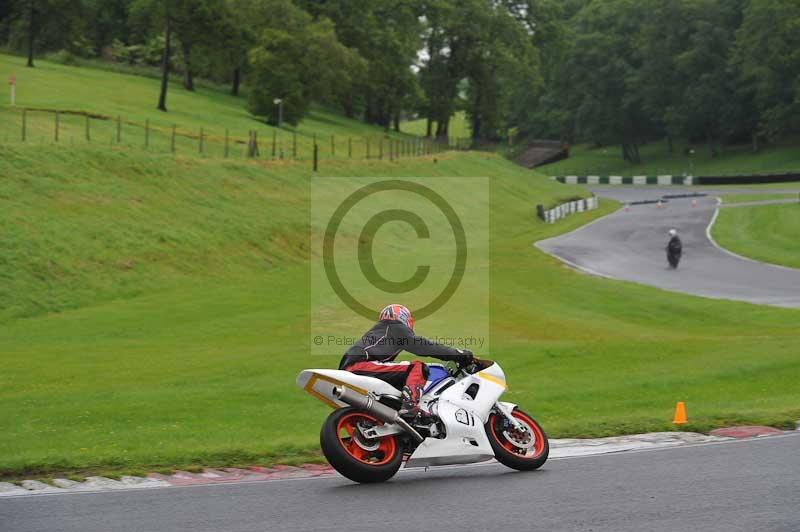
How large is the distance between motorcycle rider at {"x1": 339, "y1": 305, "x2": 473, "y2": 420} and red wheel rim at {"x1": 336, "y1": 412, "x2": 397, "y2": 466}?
35 centimetres

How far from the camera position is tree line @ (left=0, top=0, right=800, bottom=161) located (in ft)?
303

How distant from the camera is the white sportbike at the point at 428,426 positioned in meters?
9.95

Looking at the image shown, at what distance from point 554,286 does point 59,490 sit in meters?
28.6

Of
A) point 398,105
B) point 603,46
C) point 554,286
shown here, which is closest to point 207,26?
point 398,105

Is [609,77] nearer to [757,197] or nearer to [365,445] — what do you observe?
[757,197]

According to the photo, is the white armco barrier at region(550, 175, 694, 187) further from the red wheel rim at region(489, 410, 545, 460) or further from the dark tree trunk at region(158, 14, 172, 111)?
the red wheel rim at region(489, 410, 545, 460)

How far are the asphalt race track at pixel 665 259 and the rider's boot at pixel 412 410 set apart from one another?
84.6 ft

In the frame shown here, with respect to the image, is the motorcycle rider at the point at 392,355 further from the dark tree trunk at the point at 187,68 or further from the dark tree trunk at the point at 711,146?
the dark tree trunk at the point at 711,146

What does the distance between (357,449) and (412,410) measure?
0.73 meters

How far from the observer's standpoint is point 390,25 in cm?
12094

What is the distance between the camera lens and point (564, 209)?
245 ft

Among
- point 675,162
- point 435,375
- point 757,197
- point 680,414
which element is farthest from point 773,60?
point 435,375

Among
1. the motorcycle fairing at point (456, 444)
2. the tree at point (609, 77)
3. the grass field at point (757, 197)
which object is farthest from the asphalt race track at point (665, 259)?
the tree at point (609, 77)

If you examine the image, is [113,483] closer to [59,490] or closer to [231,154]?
[59,490]
